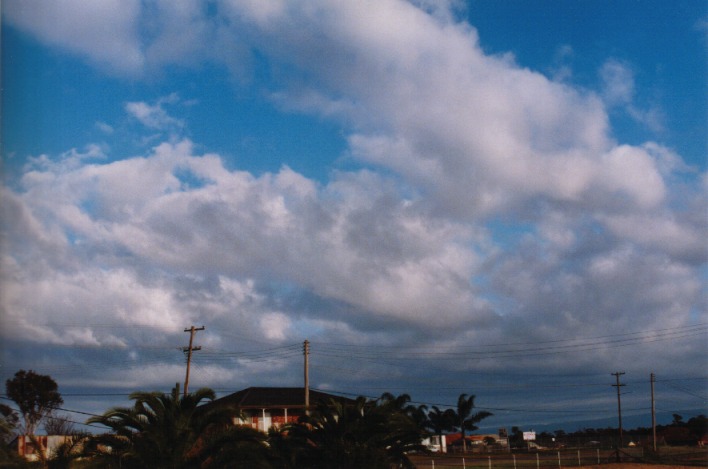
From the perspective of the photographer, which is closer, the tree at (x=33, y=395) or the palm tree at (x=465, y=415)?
the tree at (x=33, y=395)

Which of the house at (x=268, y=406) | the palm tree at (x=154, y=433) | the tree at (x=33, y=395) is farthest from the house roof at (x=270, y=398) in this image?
the palm tree at (x=154, y=433)

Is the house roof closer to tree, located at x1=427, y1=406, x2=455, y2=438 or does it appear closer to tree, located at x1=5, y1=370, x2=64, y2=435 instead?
tree, located at x1=5, y1=370, x2=64, y2=435

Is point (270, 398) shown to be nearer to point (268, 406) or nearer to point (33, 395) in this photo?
point (268, 406)

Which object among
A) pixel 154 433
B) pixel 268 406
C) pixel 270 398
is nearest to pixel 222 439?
pixel 154 433

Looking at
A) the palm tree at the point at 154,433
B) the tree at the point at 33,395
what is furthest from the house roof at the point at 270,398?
the palm tree at the point at 154,433

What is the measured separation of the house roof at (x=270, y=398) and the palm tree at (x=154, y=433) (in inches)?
1224

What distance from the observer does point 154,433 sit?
24.0 meters

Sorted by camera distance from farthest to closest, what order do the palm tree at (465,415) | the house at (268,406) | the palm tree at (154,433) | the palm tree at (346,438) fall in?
the palm tree at (465,415)
the house at (268,406)
the palm tree at (346,438)
the palm tree at (154,433)

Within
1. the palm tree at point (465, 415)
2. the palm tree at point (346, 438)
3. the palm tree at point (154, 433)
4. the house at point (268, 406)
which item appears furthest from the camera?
the palm tree at point (465, 415)

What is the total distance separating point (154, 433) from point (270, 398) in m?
36.7

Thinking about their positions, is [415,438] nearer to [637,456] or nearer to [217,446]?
[217,446]

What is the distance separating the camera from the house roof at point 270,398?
2245 inches

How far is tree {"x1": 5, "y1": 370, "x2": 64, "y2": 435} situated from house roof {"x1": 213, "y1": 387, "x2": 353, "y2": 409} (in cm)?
1439

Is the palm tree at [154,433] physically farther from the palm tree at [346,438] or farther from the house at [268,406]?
the house at [268,406]
